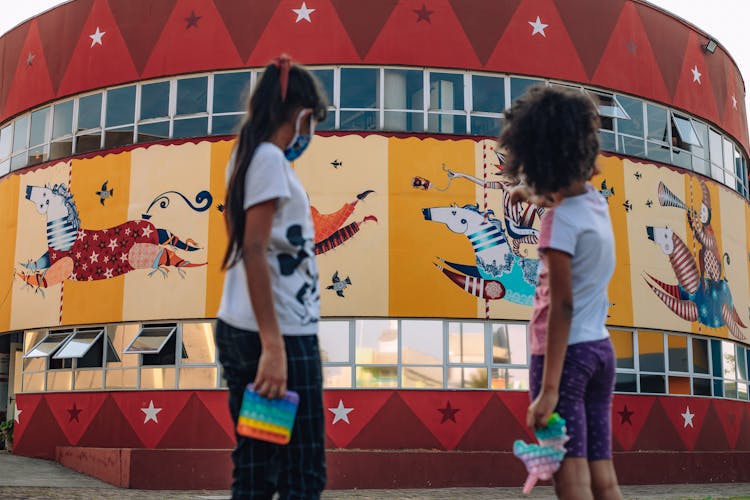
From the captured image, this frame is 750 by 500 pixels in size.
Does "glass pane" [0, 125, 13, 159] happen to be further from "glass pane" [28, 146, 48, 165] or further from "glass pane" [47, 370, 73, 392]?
"glass pane" [47, 370, 73, 392]

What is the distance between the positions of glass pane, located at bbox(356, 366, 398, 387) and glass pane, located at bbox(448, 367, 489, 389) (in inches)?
37.6

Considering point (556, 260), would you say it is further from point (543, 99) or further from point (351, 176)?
point (351, 176)

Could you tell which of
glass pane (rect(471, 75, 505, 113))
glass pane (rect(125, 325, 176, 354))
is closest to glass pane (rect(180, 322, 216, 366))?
glass pane (rect(125, 325, 176, 354))

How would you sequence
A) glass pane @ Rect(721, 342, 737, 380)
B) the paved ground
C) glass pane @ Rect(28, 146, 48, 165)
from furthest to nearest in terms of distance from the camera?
glass pane @ Rect(721, 342, 737, 380), glass pane @ Rect(28, 146, 48, 165), the paved ground

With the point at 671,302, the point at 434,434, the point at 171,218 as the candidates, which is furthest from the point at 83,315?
the point at 671,302

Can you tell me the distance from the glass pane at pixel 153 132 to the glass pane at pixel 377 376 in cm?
553

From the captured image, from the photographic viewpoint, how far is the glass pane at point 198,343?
16.2 meters

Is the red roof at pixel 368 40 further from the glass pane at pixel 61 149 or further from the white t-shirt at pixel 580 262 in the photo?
the white t-shirt at pixel 580 262

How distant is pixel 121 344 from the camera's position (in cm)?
1677

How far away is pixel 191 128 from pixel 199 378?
14.4ft

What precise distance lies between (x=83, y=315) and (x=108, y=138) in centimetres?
329

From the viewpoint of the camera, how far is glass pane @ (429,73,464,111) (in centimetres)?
1677

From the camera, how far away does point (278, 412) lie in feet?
10.4

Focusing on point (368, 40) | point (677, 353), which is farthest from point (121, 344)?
point (677, 353)
